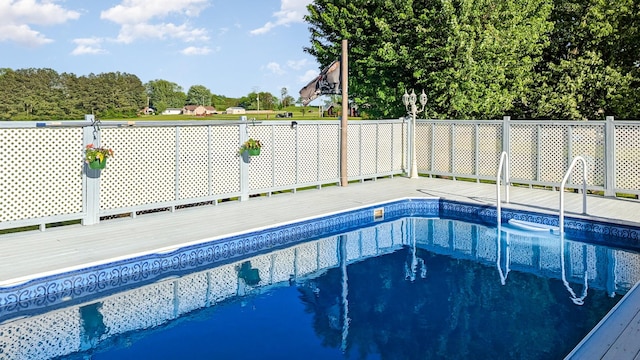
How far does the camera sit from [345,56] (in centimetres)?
1082

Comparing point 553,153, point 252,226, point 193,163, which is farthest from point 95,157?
point 553,153

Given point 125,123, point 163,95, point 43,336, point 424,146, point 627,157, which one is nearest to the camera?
point 43,336

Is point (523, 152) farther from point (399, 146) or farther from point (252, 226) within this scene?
point (252, 226)

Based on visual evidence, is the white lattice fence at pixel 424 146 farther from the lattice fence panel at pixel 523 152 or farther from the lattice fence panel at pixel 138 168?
the lattice fence panel at pixel 138 168

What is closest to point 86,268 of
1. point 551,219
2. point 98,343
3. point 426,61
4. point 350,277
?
point 98,343

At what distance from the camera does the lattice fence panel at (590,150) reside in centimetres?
970

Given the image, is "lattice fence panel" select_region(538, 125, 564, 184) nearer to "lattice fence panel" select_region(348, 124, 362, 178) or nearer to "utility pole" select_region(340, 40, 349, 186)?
"lattice fence panel" select_region(348, 124, 362, 178)

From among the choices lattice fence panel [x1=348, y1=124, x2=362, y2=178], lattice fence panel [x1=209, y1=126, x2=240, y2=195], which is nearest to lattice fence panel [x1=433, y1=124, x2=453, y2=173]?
lattice fence panel [x1=348, y1=124, x2=362, y2=178]

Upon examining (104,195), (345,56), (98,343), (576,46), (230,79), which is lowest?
(98,343)

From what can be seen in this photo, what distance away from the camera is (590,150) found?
9859mm

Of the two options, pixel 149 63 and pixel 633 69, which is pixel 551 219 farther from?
pixel 149 63

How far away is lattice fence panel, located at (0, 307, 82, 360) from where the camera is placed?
387 cm

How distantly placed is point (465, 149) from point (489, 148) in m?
0.60

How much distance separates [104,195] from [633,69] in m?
14.6
